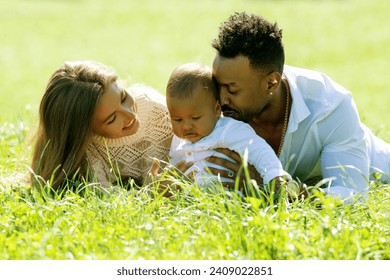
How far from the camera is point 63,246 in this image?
4.38m

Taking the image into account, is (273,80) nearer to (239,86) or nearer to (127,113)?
(239,86)

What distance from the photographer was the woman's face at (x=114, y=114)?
5750 millimetres

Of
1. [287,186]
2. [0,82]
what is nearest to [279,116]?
[287,186]

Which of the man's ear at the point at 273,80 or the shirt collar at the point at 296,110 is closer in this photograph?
the man's ear at the point at 273,80

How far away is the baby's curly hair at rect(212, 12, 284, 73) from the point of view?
5.43 metres

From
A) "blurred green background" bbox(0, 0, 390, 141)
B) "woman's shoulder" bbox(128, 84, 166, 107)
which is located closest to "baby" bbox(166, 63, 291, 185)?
"woman's shoulder" bbox(128, 84, 166, 107)

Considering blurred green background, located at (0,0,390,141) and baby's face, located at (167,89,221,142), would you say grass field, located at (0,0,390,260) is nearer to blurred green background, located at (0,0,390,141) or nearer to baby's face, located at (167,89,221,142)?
blurred green background, located at (0,0,390,141)

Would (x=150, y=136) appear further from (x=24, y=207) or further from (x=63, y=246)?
(x=63, y=246)

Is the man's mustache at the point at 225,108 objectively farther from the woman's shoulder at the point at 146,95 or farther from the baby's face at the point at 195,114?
the woman's shoulder at the point at 146,95

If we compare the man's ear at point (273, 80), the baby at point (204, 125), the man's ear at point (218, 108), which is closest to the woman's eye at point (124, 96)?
the baby at point (204, 125)

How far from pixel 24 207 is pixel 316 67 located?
11.5 meters

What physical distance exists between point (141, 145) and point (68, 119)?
74 cm

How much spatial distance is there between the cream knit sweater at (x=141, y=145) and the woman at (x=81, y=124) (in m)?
0.01
